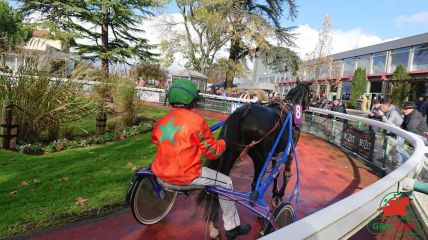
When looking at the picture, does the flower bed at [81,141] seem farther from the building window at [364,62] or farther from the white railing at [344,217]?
the building window at [364,62]

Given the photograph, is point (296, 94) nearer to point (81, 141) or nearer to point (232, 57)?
point (81, 141)

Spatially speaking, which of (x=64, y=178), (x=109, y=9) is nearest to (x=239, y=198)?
(x=64, y=178)

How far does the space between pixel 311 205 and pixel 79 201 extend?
3277 millimetres

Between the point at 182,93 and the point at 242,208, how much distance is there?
7.89 ft

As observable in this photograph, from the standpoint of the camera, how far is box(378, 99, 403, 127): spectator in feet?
29.9

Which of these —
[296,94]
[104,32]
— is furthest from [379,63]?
[296,94]

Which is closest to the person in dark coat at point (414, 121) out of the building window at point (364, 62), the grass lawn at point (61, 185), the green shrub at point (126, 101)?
the grass lawn at point (61, 185)

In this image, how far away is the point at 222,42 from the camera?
2811 cm

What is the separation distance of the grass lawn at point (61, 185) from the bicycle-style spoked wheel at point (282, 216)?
7.06 ft

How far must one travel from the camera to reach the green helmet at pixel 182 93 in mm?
3137

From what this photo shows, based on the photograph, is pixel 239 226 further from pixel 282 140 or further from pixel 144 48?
pixel 144 48

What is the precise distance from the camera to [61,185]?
5105 millimetres

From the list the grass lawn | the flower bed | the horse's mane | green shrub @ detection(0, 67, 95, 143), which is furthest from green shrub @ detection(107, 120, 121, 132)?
the horse's mane

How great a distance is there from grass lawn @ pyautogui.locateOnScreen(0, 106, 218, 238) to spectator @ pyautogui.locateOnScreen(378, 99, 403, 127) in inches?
241
